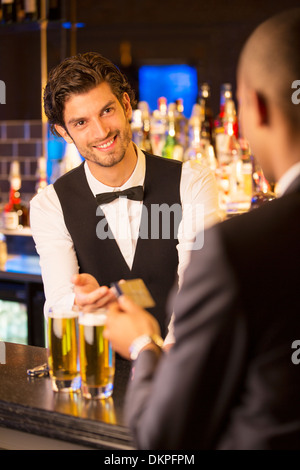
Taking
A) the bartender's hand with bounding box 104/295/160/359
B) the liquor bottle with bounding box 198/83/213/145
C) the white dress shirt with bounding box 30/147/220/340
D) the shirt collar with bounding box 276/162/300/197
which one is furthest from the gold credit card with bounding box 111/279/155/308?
the liquor bottle with bounding box 198/83/213/145

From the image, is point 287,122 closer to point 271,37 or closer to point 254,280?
point 271,37

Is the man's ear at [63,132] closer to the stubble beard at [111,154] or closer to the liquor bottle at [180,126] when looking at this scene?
the stubble beard at [111,154]

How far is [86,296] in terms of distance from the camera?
1.30 m

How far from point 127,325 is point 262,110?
40 centimetres

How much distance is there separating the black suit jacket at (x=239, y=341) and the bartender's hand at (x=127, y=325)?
0.17m

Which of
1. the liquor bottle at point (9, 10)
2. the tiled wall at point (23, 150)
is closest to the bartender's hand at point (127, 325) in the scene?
the liquor bottle at point (9, 10)

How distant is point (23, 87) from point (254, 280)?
3.49 meters

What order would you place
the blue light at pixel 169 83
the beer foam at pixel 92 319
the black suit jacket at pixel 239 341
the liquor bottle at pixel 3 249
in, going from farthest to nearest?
the blue light at pixel 169 83
the liquor bottle at pixel 3 249
the beer foam at pixel 92 319
the black suit jacket at pixel 239 341

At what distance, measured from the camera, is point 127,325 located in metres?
1.01

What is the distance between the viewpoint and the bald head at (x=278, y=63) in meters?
0.85

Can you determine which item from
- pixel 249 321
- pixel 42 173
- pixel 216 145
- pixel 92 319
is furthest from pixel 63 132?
pixel 42 173

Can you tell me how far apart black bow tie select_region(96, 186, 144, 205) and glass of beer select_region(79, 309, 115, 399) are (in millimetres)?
944

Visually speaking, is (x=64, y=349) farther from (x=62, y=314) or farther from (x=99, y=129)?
(x=99, y=129)

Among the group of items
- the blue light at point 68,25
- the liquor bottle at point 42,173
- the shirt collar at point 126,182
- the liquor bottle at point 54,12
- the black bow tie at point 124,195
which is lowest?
the liquor bottle at point 42,173
